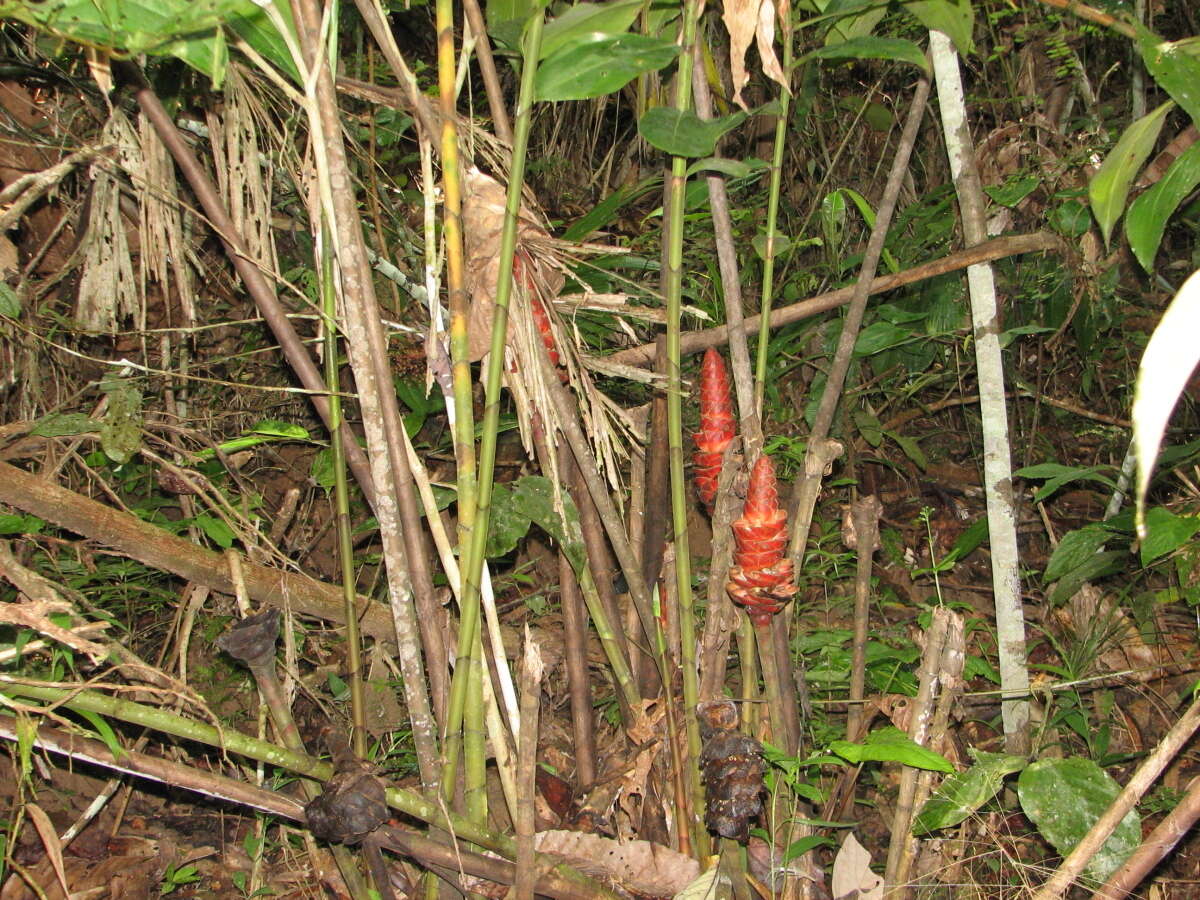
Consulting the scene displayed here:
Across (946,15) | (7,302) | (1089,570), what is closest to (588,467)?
(946,15)

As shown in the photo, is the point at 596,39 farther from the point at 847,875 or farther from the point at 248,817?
the point at 248,817

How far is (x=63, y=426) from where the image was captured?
175 cm

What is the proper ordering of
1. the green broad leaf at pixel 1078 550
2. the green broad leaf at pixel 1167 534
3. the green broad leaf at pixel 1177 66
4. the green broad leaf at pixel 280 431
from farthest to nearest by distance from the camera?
the green broad leaf at pixel 1078 550 → the green broad leaf at pixel 280 431 → the green broad leaf at pixel 1167 534 → the green broad leaf at pixel 1177 66

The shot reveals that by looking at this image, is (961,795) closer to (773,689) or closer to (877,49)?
(773,689)

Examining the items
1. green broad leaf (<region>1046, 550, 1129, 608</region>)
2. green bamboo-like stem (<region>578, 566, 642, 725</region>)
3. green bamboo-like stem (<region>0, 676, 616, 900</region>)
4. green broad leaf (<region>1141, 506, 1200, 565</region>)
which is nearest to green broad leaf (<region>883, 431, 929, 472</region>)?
green broad leaf (<region>1046, 550, 1129, 608</region>)

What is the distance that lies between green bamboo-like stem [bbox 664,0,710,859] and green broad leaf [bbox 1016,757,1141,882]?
0.46 meters

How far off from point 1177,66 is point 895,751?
34.4 inches

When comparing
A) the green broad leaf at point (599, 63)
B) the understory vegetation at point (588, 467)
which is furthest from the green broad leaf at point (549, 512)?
the green broad leaf at point (599, 63)

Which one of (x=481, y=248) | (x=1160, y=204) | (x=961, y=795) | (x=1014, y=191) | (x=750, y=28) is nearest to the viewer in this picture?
(x=1160, y=204)

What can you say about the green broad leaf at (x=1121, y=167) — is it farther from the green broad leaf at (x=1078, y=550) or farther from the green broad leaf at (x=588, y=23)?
the green broad leaf at (x=1078, y=550)

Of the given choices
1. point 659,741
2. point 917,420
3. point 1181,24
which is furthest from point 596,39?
point 1181,24

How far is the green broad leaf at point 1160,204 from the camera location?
940 mm

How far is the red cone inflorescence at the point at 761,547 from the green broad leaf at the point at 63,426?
46.0 inches

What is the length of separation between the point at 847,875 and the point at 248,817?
47.1 inches
